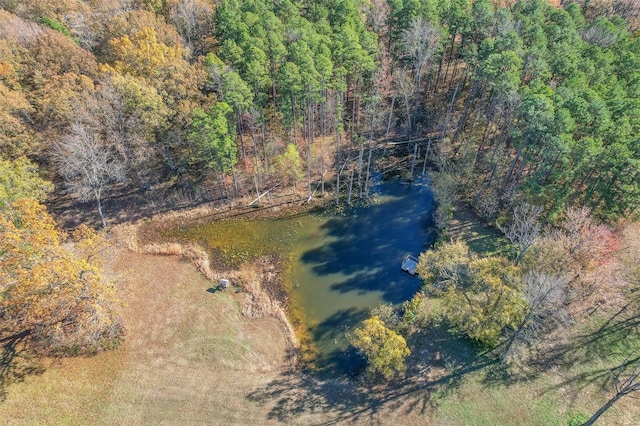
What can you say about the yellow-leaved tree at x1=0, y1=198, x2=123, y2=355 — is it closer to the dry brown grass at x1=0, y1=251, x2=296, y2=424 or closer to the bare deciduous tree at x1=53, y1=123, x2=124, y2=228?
the dry brown grass at x1=0, y1=251, x2=296, y2=424

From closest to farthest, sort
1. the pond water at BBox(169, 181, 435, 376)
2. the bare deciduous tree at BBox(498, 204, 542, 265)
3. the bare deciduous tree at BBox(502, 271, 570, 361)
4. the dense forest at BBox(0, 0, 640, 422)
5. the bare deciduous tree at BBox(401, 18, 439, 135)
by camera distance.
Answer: the bare deciduous tree at BBox(502, 271, 570, 361) < the dense forest at BBox(0, 0, 640, 422) < the bare deciduous tree at BBox(498, 204, 542, 265) < the pond water at BBox(169, 181, 435, 376) < the bare deciduous tree at BBox(401, 18, 439, 135)

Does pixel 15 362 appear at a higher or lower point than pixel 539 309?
lower

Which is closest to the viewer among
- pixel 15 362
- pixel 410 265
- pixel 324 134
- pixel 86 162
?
pixel 15 362

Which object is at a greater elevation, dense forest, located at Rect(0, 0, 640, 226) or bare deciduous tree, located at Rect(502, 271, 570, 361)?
dense forest, located at Rect(0, 0, 640, 226)

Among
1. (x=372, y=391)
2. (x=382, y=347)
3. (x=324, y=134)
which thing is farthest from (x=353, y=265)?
(x=324, y=134)

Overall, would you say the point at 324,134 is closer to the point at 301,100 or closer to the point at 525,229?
the point at 301,100

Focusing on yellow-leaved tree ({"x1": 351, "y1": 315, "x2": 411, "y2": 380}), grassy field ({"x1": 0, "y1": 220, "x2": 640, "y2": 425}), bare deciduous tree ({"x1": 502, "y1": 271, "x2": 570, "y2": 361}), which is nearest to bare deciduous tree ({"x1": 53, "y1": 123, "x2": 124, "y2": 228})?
grassy field ({"x1": 0, "y1": 220, "x2": 640, "y2": 425})

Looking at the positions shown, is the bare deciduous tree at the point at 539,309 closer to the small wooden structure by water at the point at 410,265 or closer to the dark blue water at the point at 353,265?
the dark blue water at the point at 353,265
